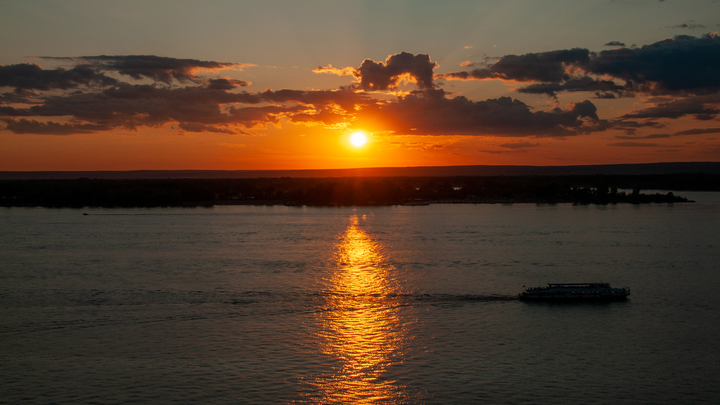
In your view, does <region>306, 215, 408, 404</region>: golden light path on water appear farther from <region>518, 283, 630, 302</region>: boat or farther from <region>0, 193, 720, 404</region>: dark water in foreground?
<region>518, 283, 630, 302</region>: boat

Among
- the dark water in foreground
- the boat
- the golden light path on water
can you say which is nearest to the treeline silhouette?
the dark water in foreground

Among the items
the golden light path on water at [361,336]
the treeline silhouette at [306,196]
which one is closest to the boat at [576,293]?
the golden light path on water at [361,336]

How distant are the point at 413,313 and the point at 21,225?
7342 cm

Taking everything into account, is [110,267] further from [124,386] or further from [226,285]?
[124,386]

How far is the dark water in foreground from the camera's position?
2072cm

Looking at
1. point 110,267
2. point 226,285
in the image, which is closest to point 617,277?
point 226,285

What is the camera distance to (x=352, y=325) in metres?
28.2

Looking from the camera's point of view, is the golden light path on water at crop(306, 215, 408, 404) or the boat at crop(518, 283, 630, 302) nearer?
the golden light path on water at crop(306, 215, 408, 404)

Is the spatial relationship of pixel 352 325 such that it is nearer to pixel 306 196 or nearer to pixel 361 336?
pixel 361 336

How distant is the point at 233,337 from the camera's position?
85.8 ft

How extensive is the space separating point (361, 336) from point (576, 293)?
48.9 feet

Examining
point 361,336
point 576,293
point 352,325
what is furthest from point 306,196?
point 361,336

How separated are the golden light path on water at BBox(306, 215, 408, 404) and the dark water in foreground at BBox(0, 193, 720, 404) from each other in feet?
0.37

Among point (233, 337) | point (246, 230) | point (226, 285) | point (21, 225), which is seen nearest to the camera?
point (233, 337)
